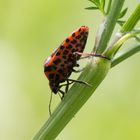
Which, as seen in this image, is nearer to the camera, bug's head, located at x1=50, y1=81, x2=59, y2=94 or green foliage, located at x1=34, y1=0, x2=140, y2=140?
green foliage, located at x1=34, y1=0, x2=140, y2=140

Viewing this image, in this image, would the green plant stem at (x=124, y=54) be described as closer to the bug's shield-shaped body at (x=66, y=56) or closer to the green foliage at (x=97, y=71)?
the green foliage at (x=97, y=71)

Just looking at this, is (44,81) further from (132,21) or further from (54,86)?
(132,21)

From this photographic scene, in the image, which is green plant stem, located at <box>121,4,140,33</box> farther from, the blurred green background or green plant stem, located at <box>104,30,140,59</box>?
the blurred green background

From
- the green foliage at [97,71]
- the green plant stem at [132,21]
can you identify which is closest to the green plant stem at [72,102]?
the green foliage at [97,71]

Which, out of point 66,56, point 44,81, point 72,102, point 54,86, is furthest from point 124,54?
point 44,81

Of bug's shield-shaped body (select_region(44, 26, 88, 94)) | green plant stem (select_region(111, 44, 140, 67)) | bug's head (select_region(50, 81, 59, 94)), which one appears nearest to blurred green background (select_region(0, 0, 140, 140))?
bug's head (select_region(50, 81, 59, 94))

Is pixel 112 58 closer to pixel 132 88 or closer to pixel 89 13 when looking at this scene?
pixel 132 88

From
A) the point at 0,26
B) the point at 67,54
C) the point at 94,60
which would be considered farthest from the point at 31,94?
the point at 94,60
